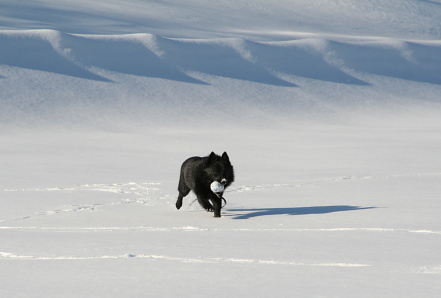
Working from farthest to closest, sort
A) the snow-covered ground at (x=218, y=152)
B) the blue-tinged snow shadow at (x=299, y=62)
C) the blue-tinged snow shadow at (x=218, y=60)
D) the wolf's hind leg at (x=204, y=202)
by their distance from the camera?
the blue-tinged snow shadow at (x=299, y=62) → the blue-tinged snow shadow at (x=218, y=60) → the wolf's hind leg at (x=204, y=202) → the snow-covered ground at (x=218, y=152)

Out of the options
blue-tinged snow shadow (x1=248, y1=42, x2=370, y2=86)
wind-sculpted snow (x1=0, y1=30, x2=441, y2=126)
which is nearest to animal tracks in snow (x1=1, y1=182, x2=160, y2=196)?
wind-sculpted snow (x1=0, y1=30, x2=441, y2=126)

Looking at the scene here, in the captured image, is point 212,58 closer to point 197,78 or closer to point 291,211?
point 197,78

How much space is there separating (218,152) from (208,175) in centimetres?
911

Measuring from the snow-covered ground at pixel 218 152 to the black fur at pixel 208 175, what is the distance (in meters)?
0.22

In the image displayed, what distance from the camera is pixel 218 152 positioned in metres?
17.4

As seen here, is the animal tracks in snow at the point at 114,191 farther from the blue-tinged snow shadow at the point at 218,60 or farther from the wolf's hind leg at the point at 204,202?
the blue-tinged snow shadow at the point at 218,60

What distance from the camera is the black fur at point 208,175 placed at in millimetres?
8234

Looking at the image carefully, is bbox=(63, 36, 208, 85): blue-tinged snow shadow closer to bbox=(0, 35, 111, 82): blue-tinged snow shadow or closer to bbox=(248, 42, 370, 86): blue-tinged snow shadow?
bbox=(0, 35, 111, 82): blue-tinged snow shadow

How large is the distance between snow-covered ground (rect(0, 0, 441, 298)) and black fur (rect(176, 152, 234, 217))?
22 centimetres

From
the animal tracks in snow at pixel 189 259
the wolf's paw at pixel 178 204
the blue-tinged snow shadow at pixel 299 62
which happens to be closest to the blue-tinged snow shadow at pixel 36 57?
the blue-tinged snow shadow at pixel 299 62

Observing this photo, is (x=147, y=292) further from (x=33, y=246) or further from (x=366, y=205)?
(x=366, y=205)

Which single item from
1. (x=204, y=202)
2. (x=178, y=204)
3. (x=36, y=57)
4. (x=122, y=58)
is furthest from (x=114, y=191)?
(x=122, y=58)

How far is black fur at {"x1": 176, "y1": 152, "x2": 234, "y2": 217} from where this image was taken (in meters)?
8.23

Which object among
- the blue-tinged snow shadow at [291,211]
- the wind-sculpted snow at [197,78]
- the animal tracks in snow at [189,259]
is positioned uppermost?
the wind-sculpted snow at [197,78]
